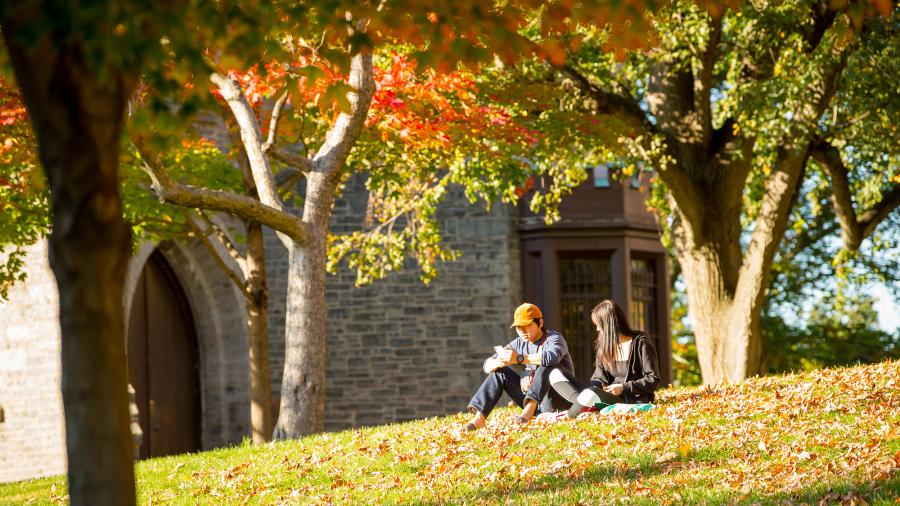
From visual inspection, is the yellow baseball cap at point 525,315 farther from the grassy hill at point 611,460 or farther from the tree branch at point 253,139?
the tree branch at point 253,139

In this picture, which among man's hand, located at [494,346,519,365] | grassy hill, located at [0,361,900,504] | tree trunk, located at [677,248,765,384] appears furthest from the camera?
tree trunk, located at [677,248,765,384]

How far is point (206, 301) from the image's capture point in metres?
18.2

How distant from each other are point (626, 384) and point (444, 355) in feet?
32.0

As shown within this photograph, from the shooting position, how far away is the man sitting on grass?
30.8 ft

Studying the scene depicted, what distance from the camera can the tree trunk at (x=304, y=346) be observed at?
36.4ft

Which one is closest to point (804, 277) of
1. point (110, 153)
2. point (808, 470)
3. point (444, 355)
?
point (444, 355)

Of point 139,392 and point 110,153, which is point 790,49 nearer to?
point 110,153

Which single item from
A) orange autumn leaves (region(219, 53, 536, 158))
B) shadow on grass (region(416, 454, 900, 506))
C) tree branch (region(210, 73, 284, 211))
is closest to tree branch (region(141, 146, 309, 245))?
tree branch (region(210, 73, 284, 211))

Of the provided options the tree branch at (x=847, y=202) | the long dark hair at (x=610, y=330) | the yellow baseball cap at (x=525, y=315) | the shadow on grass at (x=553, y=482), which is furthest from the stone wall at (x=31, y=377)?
the tree branch at (x=847, y=202)

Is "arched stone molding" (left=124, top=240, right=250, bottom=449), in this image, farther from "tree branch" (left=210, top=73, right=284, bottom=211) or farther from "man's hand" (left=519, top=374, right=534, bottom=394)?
"man's hand" (left=519, top=374, right=534, bottom=394)

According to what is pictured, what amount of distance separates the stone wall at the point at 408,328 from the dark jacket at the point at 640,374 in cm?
948

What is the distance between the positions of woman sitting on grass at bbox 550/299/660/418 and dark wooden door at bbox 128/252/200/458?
32.4ft

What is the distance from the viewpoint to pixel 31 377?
48.7 ft

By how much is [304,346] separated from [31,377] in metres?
5.50
